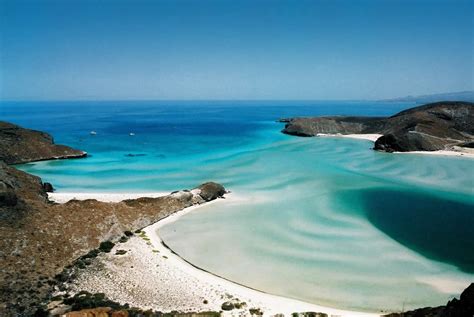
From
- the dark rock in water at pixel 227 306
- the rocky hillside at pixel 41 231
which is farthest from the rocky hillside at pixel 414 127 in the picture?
the dark rock in water at pixel 227 306

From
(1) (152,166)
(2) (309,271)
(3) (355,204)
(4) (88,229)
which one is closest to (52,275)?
(4) (88,229)

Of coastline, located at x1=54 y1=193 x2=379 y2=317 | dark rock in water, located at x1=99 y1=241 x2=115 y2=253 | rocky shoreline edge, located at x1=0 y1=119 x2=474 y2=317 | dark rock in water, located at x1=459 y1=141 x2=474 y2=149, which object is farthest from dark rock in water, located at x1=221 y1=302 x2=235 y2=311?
dark rock in water, located at x1=459 y1=141 x2=474 y2=149

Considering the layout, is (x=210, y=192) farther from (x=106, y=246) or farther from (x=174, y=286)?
(x=174, y=286)

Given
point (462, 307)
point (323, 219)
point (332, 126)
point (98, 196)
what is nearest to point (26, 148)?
point (98, 196)

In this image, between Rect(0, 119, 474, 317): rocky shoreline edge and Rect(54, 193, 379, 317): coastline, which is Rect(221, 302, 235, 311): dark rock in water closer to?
Rect(0, 119, 474, 317): rocky shoreline edge

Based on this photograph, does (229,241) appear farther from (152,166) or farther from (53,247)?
(152,166)
